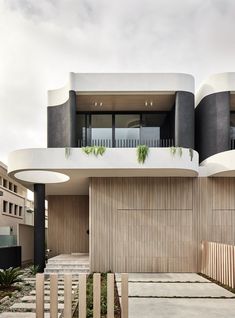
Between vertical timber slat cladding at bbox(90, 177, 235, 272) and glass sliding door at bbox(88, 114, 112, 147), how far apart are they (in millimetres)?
3332

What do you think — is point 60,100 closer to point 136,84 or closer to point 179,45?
point 136,84

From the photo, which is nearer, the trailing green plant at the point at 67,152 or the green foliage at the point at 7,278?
the green foliage at the point at 7,278

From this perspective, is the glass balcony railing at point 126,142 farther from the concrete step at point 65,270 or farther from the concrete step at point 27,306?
the concrete step at point 27,306

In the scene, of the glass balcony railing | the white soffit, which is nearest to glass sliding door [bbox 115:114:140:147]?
the glass balcony railing

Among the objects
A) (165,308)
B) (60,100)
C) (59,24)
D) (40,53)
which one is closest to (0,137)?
Answer: (60,100)

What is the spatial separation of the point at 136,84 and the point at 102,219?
548 cm

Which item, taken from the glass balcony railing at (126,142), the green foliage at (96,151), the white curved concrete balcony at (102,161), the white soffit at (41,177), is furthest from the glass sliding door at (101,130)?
the green foliage at (96,151)

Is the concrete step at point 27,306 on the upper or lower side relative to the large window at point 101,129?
lower

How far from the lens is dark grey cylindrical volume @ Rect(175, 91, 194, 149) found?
1616 centimetres

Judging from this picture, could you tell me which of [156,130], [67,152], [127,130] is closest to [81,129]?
[127,130]

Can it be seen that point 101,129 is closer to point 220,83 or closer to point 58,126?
point 58,126

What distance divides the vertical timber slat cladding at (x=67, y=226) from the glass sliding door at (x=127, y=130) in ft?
13.9

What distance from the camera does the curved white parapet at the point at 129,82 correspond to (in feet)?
52.7

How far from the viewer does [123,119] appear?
18547 millimetres
